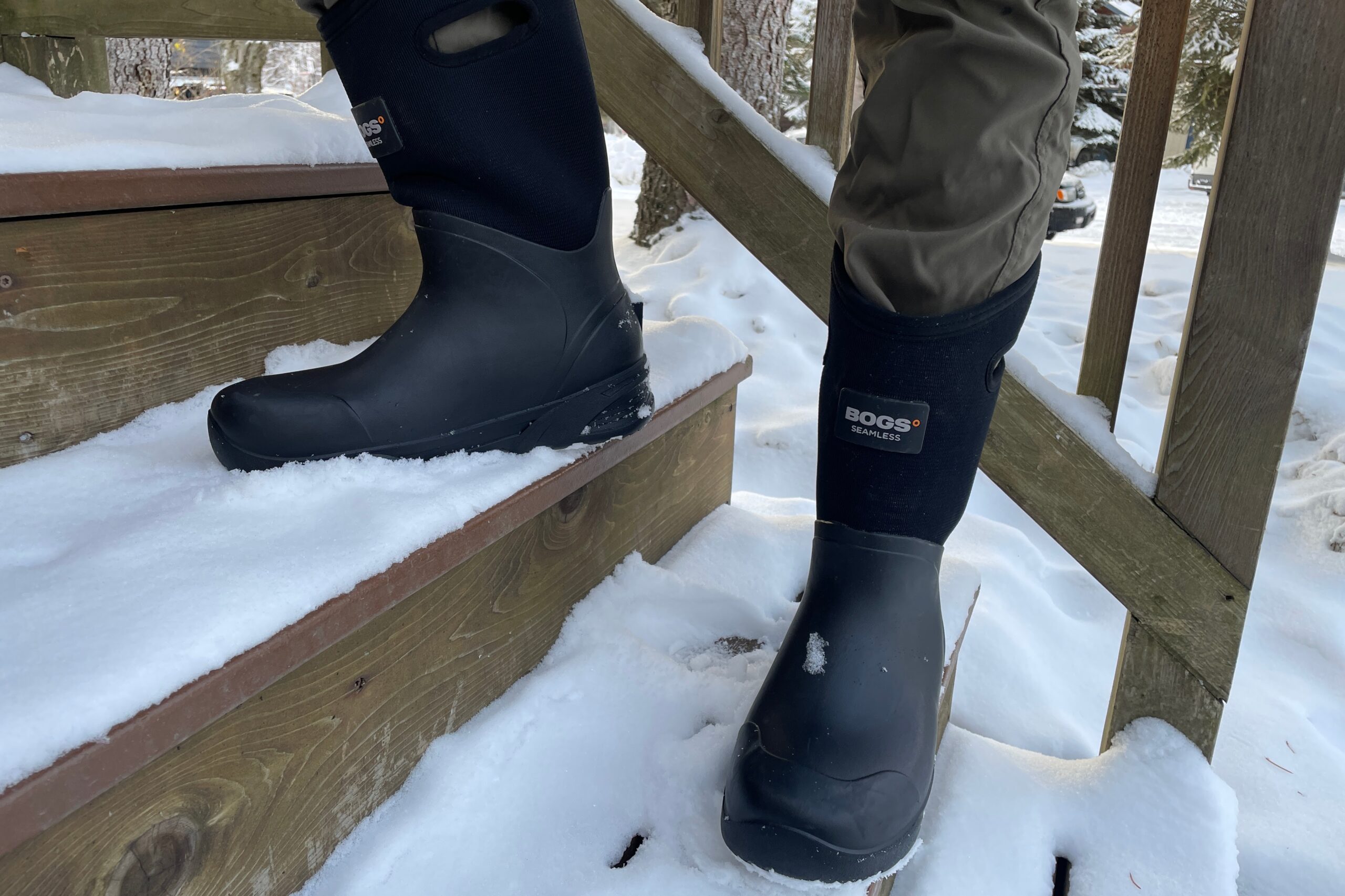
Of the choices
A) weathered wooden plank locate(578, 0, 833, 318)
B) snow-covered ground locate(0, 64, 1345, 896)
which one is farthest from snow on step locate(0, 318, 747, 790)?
weathered wooden plank locate(578, 0, 833, 318)

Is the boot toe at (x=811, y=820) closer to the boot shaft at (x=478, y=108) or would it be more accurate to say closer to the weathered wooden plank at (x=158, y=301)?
the boot shaft at (x=478, y=108)

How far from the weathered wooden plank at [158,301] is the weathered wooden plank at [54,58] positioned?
116cm

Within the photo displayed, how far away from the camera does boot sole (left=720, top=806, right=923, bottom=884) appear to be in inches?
24.1

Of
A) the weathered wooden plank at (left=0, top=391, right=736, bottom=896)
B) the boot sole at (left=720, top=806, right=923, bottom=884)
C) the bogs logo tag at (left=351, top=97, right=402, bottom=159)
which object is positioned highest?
the bogs logo tag at (left=351, top=97, right=402, bottom=159)

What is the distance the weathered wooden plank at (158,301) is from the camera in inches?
28.0

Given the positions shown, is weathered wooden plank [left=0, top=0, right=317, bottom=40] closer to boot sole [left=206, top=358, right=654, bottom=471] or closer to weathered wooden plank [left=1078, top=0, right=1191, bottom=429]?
boot sole [left=206, top=358, right=654, bottom=471]

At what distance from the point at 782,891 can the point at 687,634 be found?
0.33 m

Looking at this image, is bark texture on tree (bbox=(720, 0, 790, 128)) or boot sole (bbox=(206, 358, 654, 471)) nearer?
boot sole (bbox=(206, 358, 654, 471))

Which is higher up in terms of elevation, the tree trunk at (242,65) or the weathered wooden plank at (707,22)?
the weathered wooden plank at (707,22)

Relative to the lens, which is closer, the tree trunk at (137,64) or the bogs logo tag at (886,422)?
the bogs logo tag at (886,422)

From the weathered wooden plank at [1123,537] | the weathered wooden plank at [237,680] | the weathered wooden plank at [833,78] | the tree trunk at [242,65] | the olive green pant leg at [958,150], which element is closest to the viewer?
the weathered wooden plank at [237,680]

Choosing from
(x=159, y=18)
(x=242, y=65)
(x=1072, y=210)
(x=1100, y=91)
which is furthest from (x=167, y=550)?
(x=1100, y=91)

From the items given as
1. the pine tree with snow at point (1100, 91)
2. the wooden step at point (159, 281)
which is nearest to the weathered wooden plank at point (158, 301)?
the wooden step at point (159, 281)

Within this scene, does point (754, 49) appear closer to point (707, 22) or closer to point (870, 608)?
point (707, 22)
